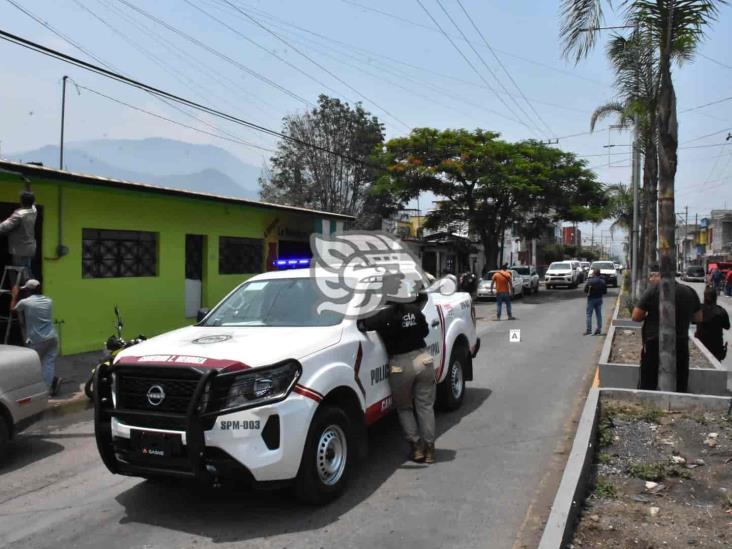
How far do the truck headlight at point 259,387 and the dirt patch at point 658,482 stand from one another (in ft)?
6.86

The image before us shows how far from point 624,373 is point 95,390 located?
6.27m

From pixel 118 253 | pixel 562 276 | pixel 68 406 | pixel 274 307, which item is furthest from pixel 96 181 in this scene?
pixel 562 276

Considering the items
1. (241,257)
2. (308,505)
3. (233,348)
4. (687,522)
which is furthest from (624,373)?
(241,257)

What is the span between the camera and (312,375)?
Result: 14.6 ft

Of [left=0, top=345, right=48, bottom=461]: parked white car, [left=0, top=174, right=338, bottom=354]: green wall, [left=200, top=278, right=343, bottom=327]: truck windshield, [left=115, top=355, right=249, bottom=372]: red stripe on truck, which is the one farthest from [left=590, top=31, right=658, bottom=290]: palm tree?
[left=0, top=174, right=338, bottom=354]: green wall

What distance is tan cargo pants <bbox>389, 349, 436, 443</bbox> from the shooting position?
554 cm

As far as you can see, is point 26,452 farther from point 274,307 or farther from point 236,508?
point 274,307

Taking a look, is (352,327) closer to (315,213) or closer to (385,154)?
(315,213)

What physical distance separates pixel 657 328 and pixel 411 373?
10.8 ft

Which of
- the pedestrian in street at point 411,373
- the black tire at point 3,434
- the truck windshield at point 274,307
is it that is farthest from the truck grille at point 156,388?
the black tire at point 3,434

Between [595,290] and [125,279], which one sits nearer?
[125,279]

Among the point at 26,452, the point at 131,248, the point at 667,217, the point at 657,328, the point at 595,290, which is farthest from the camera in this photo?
the point at 595,290

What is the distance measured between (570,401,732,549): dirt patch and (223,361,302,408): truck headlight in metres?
2.09

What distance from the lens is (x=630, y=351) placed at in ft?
33.9
